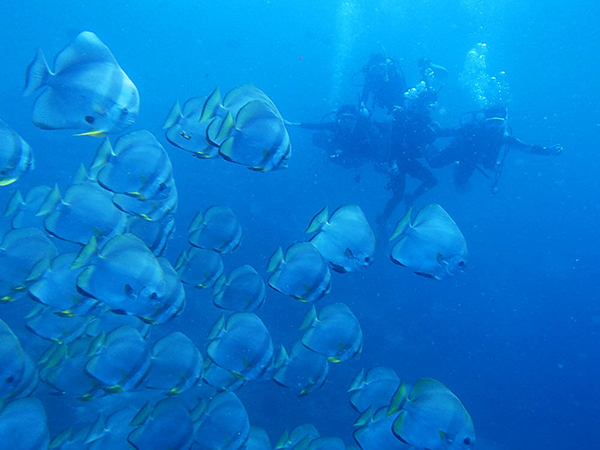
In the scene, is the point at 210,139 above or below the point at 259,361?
above

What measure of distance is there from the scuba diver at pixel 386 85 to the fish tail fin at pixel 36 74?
30.6 ft

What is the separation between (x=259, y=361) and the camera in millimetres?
3229

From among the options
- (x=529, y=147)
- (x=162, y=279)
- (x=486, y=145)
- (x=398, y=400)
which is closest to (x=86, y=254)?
(x=162, y=279)

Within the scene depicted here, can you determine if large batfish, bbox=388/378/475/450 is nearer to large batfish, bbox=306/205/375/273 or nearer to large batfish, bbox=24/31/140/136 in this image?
large batfish, bbox=306/205/375/273

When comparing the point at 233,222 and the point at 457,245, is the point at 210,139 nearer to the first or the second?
the point at 233,222

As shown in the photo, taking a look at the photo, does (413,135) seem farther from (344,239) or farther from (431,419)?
(431,419)

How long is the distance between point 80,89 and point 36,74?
0.84 ft

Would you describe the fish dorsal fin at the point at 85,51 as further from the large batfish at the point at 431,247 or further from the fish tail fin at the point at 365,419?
the fish tail fin at the point at 365,419

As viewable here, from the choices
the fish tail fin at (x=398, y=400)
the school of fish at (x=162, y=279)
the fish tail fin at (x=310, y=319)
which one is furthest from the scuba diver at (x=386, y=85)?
the fish tail fin at (x=398, y=400)

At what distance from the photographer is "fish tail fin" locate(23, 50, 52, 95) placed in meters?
2.33

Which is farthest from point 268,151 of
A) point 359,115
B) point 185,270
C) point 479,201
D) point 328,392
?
point 479,201

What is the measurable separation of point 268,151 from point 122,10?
89.6 metres

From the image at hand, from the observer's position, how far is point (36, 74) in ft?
7.70

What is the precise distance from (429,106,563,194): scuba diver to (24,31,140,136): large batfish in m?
8.79
